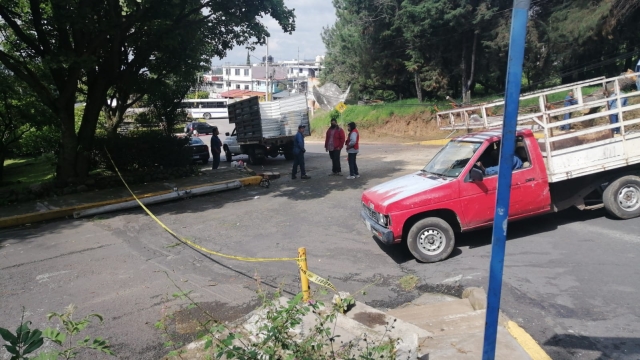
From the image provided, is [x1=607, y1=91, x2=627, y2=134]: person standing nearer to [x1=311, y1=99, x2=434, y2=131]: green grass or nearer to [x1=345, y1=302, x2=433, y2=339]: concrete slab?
[x1=345, y1=302, x2=433, y2=339]: concrete slab

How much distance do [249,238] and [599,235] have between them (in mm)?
5847

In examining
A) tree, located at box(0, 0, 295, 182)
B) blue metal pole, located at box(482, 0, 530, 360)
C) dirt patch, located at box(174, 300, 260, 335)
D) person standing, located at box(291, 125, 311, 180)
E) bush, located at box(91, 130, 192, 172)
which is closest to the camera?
blue metal pole, located at box(482, 0, 530, 360)

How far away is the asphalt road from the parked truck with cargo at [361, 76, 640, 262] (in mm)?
433

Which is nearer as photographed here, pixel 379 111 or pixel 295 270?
pixel 295 270

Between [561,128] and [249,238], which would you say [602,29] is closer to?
[561,128]

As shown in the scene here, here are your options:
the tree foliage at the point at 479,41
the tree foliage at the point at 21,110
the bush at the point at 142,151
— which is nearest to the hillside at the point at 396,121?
the tree foliage at the point at 479,41

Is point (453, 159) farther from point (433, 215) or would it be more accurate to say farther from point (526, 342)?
point (526, 342)

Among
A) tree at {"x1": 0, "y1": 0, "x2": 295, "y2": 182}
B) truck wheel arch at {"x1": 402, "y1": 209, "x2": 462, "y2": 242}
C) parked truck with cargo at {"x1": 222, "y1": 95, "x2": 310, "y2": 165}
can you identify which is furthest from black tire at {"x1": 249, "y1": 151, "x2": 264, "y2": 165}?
truck wheel arch at {"x1": 402, "y1": 209, "x2": 462, "y2": 242}

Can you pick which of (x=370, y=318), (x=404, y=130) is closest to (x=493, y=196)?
(x=370, y=318)

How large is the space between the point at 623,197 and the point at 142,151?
43.4ft

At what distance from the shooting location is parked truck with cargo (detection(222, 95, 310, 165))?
19562mm

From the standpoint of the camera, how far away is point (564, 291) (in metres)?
5.50

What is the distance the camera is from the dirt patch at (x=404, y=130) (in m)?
30.5

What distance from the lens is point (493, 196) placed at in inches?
277
